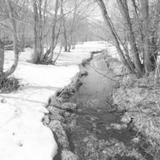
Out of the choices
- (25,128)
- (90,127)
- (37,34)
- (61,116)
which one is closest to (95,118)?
(90,127)

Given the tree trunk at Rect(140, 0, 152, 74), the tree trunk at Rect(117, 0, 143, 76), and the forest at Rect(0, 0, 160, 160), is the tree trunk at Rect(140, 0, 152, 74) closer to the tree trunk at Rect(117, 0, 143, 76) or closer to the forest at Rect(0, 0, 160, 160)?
the forest at Rect(0, 0, 160, 160)

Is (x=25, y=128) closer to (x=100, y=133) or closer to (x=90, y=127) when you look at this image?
(x=90, y=127)

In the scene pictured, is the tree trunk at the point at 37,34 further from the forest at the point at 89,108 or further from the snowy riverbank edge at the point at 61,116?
the snowy riverbank edge at the point at 61,116

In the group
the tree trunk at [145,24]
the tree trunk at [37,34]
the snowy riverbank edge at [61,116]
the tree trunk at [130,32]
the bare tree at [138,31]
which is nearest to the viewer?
the snowy riverbank edge at [61,116]

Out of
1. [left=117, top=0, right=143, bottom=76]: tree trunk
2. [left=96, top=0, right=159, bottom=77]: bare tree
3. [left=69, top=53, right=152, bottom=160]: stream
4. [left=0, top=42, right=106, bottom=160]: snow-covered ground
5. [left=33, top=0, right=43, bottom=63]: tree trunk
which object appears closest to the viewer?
[left=0, top=42, right=106, bottom=160]: snow-covered ground

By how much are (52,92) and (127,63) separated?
3484 millimetres

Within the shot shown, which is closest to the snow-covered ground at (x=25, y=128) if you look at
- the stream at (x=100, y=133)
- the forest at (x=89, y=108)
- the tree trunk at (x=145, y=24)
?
the forest at (x=89, y=108)

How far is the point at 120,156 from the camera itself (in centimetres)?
384

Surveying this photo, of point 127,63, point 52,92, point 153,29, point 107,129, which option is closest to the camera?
point 107,129

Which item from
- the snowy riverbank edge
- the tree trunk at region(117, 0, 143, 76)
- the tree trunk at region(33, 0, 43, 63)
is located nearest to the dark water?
the snowy riverbank edge

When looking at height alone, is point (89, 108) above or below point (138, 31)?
below

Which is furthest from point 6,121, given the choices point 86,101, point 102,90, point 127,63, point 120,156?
point 127,63

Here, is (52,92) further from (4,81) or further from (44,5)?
(44,5)

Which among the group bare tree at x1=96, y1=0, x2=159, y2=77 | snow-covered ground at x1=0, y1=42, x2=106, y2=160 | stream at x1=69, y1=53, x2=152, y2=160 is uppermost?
bare tree at x1=96, y1=0, x2=159, y2=77
